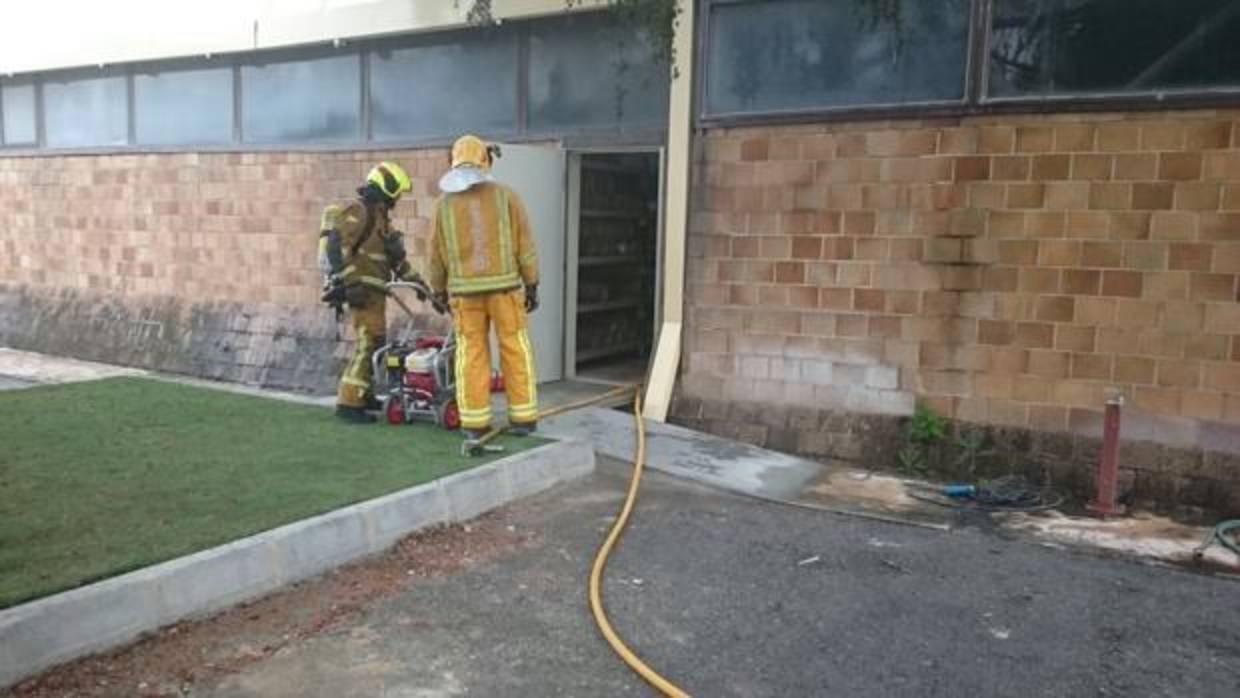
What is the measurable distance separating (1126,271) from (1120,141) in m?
0.87

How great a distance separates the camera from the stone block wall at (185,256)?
415 inches

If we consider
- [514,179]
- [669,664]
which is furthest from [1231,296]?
[514,179]

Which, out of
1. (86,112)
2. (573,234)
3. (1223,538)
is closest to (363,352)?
(573,234)

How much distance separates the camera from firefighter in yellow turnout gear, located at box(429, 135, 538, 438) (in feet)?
21.1

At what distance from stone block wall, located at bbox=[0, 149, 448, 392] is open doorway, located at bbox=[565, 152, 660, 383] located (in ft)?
4.98

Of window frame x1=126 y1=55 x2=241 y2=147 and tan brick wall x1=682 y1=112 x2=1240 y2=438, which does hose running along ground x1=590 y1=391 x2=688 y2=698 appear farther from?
window frame x1=126 y1=55 x2=241 y2=147

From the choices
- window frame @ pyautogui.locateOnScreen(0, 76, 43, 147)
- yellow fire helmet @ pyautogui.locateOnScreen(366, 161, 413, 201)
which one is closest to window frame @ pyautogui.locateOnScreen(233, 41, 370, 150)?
yellow fire helmet @ pyautogui.locateOnScreen(366, 161, 413, 201)

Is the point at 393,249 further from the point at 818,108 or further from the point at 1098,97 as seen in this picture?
the point at 1098,97

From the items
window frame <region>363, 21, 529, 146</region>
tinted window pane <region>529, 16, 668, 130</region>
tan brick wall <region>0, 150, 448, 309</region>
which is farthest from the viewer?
tan brick wall <region>0, 150, 448, 309</region>

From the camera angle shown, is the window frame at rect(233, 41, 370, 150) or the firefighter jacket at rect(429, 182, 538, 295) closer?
the firefighter jacket at rect(429, 182, 538, 295)

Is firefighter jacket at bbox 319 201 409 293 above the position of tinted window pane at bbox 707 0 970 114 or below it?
below

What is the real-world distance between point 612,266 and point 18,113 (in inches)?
358

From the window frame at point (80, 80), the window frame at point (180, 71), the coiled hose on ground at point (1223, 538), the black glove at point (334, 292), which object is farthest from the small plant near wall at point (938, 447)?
the window frame at point (80, 80)

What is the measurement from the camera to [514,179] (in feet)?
27.8
